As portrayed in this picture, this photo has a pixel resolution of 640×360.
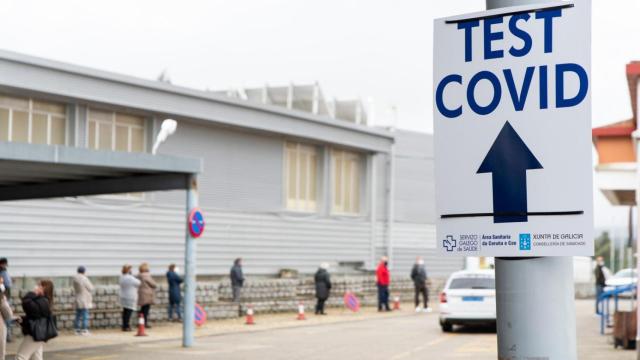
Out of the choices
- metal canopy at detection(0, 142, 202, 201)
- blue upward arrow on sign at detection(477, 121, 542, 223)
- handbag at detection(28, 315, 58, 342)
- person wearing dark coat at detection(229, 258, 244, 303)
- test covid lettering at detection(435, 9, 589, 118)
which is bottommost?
handbag at detection(28, 315, 58, 342)

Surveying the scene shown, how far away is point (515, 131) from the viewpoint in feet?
11.2

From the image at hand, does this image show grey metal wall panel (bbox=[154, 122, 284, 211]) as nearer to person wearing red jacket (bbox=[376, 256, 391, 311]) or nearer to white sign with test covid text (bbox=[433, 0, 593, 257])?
person wearing red jacket (bbox=[376, 256, 391, 311])

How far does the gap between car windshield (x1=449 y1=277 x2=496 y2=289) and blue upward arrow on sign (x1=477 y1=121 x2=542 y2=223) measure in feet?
69.3

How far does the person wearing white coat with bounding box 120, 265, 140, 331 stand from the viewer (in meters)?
23.8

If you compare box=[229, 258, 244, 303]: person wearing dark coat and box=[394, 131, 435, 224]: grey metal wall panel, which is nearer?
box=[229, 258, 244, 303]: person wearing dark coat

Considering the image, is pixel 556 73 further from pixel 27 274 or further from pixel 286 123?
pixel 286 123

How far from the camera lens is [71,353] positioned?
18.7 meters

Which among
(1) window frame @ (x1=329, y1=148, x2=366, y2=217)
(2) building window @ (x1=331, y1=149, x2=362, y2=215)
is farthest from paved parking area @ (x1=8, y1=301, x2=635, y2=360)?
(2) building window @ (x1=331, y1=149, x2=362, y2=215)

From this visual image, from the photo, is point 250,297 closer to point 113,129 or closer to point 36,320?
point 113,129

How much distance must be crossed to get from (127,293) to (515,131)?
21.3m

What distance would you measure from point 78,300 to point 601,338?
1174 centimetres

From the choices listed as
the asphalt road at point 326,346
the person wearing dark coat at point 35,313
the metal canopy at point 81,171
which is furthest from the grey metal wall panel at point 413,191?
the person wearing dark coat at point 35,313

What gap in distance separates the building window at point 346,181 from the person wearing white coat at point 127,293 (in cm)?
1654

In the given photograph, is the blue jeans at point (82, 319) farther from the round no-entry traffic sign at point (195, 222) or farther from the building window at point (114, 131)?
the building window at point (114, 131)
